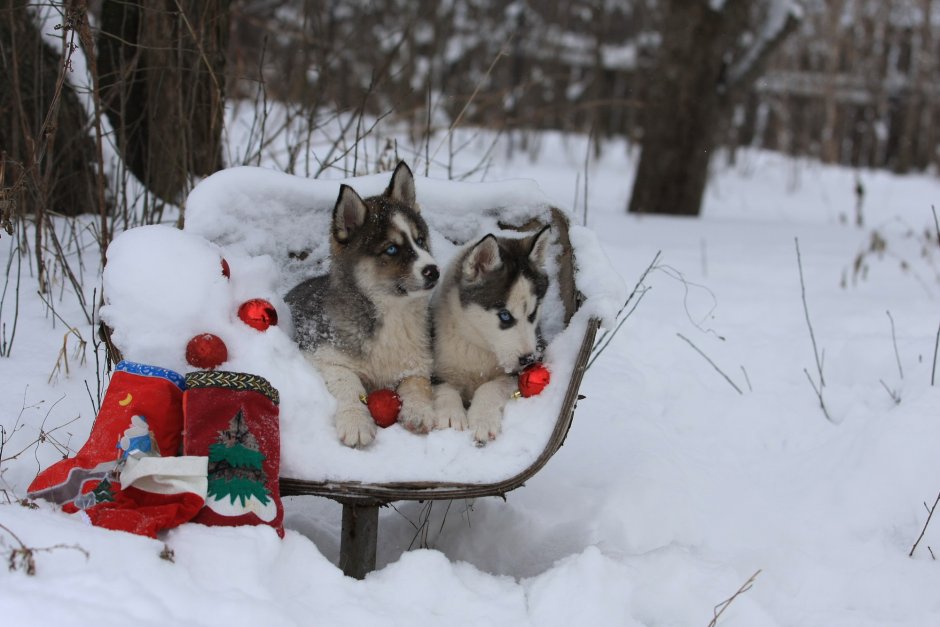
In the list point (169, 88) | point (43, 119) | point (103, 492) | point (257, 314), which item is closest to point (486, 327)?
point (257, 314)

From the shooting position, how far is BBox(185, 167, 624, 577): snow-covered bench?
2.78m

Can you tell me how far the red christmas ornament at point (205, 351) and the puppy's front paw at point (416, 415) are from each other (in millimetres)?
659

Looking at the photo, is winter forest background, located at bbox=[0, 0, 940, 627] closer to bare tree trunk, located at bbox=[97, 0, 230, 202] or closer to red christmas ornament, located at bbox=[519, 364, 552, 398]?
bare tree trunk, located at bbox=[97, 0, 230, 202]

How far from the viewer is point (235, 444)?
8.60 feet

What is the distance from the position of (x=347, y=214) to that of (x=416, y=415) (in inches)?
31.2

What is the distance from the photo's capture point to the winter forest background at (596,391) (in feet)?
8.32

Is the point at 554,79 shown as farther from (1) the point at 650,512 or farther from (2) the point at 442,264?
(1) the point at 650,512

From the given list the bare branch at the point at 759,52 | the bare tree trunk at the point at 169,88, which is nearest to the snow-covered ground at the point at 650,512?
the bare tree trunk at the point at 169,88

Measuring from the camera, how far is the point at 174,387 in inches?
112

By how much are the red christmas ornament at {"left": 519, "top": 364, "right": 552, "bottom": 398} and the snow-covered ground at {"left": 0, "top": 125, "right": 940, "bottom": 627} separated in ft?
1.93

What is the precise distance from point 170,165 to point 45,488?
2.58 metres

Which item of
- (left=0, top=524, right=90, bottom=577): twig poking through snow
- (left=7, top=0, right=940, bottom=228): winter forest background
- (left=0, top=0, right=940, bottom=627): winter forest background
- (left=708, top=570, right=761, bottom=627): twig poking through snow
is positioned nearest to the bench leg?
(left=0, top=0, right=940, bottom=627): winter forest background

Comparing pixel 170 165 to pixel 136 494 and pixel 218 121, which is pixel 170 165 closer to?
pixel 218 121

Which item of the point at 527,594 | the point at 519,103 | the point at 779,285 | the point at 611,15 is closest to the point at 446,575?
the point at 527,594
